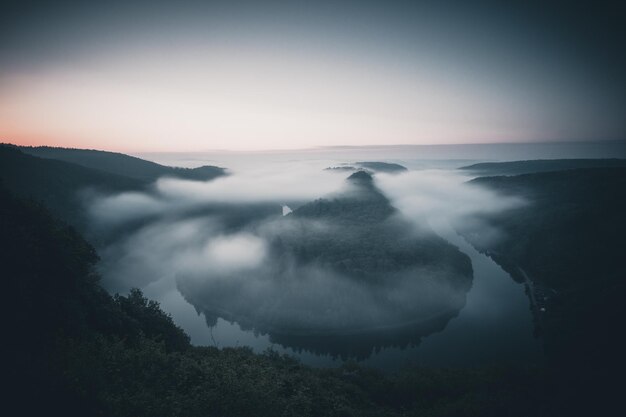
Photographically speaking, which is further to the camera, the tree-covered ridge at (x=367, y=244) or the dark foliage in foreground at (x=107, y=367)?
the tree-covered ridge at (x=367, y=244)

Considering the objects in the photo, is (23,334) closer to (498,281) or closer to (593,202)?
(498,281)

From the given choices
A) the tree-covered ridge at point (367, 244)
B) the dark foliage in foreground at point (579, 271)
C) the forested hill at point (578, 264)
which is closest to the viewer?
the dark foliage in foreground at point (579, 271)

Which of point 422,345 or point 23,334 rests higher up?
point 23,334

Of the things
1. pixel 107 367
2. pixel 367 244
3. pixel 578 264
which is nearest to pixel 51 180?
pixel 367 244

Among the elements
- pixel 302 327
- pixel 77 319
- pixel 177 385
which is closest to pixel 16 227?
pixel 77 319

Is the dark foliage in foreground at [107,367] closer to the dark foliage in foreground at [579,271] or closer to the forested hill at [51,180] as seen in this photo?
the dark foliage in foreground at [579,271]

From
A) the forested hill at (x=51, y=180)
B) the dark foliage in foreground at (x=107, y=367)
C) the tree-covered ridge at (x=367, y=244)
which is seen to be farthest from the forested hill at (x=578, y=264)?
the forested hill at (x=51, y=180)

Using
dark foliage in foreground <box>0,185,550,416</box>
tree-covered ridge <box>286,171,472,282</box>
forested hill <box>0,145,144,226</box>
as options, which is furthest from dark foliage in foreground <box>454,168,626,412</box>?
forested hill <box>0,145,144,226</box>

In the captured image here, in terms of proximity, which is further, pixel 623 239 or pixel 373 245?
pixel 373 245
